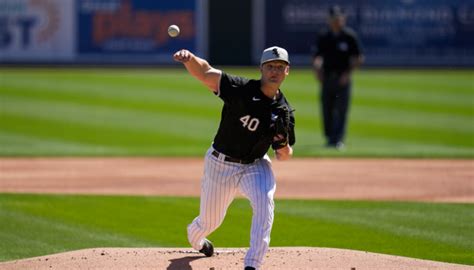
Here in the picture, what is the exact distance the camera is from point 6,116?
2027 cm

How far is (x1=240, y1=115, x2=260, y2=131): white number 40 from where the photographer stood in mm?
7391

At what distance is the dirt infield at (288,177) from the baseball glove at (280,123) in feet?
14.7

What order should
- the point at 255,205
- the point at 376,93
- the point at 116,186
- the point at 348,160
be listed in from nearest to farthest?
the point at 255,205
the point at 116,186
the point at 348,160
the point at 376,93

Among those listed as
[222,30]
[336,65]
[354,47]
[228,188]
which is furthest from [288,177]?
[222,30]

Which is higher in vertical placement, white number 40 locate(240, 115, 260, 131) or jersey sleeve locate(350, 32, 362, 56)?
white number 40 locate(240, 115, 260, 131)

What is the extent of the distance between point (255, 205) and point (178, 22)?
75.6ft

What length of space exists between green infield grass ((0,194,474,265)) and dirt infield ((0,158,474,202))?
0.64m

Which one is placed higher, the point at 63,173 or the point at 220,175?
the point at 220,175

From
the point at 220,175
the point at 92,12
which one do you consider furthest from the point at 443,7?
the point at 220,175

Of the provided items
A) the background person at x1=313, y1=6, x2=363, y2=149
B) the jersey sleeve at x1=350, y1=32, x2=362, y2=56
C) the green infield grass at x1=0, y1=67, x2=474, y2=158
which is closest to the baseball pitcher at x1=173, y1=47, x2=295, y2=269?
the green infield grass at x1=0, y1=67, x2=474, y2=158

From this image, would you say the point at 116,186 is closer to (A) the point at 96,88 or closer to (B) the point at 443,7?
(A) the point at 96,88

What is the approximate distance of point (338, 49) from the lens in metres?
16.0

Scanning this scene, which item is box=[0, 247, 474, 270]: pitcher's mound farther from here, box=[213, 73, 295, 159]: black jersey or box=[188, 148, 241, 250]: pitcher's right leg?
box=[213, 73, 295, 159]: black jersey

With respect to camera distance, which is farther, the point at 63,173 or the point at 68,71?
the point at 68,71
